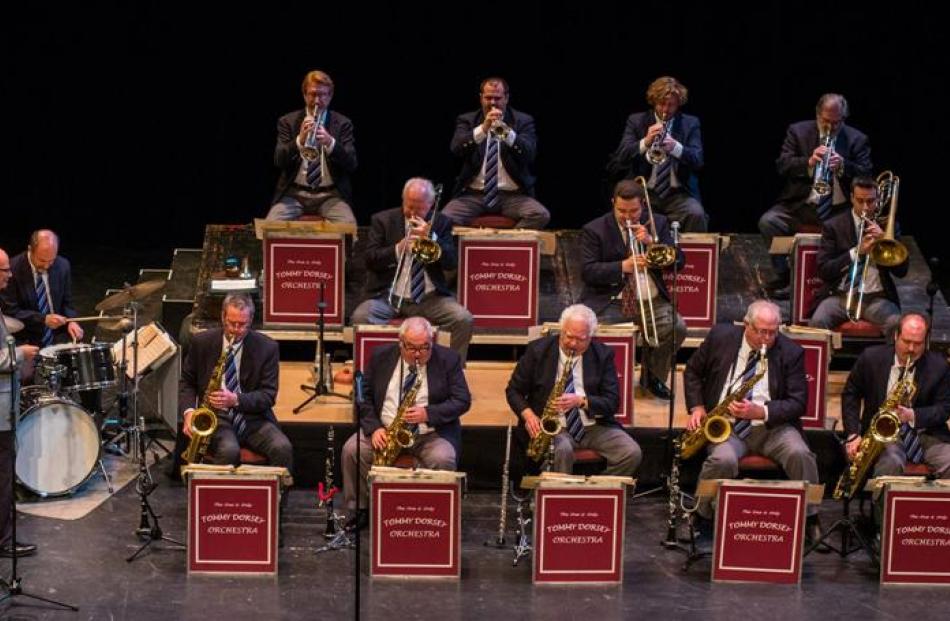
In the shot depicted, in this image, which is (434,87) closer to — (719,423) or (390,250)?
(390,250)

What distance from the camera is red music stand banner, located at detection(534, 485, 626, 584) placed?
33.7 feet

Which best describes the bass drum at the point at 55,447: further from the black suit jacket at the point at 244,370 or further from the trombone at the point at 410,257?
the trombone at the point at 410,257

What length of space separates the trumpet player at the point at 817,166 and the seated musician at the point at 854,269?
563mm

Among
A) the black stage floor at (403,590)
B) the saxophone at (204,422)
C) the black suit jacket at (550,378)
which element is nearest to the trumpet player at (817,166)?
the black suit jacket at (550,378)

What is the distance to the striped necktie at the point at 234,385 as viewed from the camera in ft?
35.8

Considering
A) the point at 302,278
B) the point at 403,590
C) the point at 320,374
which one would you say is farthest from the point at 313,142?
the point at 403,590

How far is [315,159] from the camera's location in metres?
13.0

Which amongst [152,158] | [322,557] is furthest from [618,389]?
[152,158]

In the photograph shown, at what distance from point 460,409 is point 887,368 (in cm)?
220

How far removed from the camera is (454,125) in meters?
14.2

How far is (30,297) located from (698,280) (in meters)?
3.91

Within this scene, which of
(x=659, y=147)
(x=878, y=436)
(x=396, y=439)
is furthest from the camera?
(x=659, y=147)

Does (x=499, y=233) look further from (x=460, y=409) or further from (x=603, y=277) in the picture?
(x=460, y=409)

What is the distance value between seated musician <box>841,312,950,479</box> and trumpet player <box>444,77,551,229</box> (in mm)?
2736
